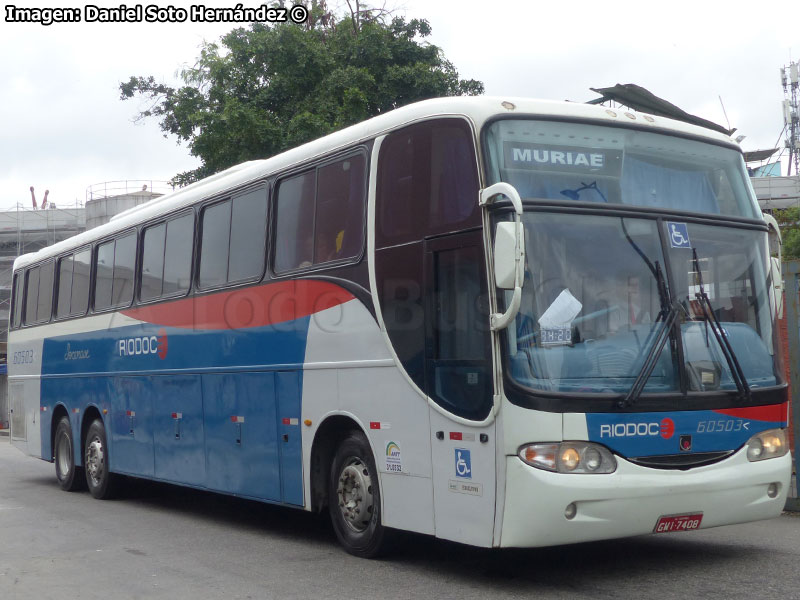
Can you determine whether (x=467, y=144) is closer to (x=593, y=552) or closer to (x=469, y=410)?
(x=469, y=410)

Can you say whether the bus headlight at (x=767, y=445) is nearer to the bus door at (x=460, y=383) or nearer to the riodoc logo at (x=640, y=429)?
the riodoc logo at (x=640, y=429)

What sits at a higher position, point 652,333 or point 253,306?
point 253,306

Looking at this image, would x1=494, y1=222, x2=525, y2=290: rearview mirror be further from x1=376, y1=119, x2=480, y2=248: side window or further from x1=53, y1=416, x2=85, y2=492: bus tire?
x1=53, y1=416, x2=85, y2=492: bus tire

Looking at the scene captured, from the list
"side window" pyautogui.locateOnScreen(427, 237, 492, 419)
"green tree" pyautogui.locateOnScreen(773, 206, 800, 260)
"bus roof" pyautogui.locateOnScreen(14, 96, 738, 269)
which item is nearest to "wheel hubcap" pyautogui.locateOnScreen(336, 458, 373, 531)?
"side window" pyautogui.locateOnScreen(427, 237, 492, 419)

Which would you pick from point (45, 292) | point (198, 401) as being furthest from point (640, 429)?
point (45, 292)

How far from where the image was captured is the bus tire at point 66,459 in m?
15.2

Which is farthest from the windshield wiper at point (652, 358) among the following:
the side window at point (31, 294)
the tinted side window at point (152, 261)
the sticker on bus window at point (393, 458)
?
the side window at point (31, 294)

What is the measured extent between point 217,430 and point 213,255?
5.91 feet

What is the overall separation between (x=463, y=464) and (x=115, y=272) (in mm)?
7959

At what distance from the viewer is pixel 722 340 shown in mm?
7328

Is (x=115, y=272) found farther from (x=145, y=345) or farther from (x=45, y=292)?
(x=45, y=292)

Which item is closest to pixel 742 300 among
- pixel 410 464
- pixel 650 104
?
pixel 410 464

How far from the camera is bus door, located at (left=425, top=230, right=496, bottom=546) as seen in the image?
696cm

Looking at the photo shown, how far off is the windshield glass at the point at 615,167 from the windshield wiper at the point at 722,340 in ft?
1.97
